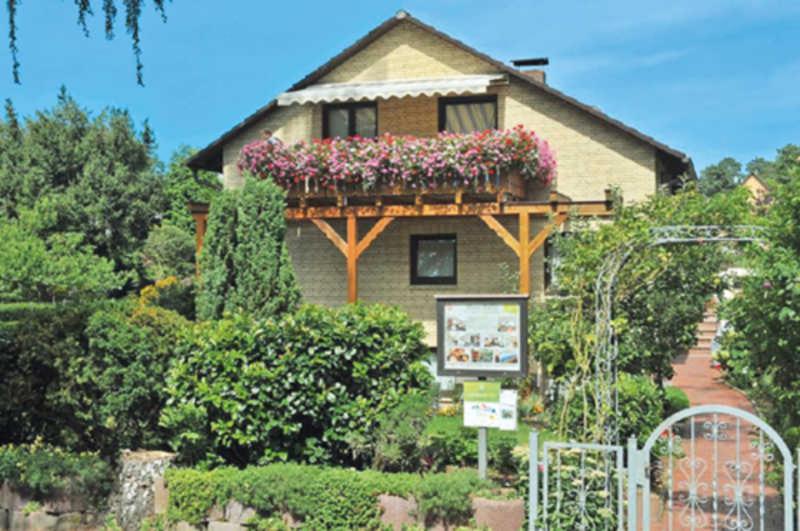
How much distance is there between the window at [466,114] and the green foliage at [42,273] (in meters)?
11.5

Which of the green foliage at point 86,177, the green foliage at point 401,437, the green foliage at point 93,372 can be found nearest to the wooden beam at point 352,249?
the green foliage at point 93,372

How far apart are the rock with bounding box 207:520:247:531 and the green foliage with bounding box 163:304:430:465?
3.13ft

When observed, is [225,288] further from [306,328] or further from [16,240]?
[16,240]

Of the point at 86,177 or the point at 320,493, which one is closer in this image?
the point at 320,493

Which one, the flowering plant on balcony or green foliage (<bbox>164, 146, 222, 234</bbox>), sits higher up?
green foliage (<bbox>164, 146, 222, 234</bbox>)

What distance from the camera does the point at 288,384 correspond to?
33.2ft

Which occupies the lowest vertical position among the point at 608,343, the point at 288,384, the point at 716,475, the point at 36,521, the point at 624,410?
the point at 36,521

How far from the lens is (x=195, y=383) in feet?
33.8

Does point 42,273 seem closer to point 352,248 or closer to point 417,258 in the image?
point 352,248

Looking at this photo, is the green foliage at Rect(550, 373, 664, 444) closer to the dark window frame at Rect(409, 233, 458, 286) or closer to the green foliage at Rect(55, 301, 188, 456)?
the green foliage at Rect(55, 301, 188, 456)

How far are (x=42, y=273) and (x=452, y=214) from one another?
13.3 metres

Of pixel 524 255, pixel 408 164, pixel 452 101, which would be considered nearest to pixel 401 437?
pixel 524 255

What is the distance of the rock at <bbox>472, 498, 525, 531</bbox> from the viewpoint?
862 cm

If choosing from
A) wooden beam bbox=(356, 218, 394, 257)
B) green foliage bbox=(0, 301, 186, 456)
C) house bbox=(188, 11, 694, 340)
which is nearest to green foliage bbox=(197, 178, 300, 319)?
house bbox=(188, 11, 694, 340)
